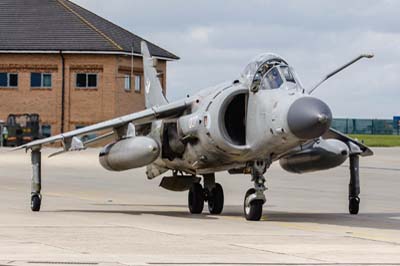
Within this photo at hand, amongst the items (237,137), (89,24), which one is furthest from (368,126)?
(237,137)

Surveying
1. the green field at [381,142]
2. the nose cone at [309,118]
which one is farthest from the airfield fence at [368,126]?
the nose cone at [309,118]

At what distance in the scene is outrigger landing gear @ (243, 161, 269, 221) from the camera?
21344 mm

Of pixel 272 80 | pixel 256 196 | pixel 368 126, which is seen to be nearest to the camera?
pixel 272 80

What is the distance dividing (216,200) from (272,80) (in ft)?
12.3

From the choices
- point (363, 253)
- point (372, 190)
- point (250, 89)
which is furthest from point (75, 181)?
point (363, 253)

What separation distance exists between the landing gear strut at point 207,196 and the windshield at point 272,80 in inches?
138

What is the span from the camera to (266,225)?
67.4 ft

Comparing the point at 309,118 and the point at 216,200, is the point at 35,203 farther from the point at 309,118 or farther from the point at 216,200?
the point at 309,118

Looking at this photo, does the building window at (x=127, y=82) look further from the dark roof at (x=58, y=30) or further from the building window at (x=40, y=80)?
the building window at (x=40, y=80)

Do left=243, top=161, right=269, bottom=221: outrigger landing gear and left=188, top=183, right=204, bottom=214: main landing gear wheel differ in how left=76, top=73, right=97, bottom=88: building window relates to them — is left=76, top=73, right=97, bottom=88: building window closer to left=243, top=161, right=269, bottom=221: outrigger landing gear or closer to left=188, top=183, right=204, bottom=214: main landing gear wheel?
left=188, top=183, right=204, bottom=214: main landing gear wheel

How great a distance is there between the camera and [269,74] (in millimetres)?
21141

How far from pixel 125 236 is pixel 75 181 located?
21.4 metres

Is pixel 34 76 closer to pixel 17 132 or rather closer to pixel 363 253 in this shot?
pixel 17 132

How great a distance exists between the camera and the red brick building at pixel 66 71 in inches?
2940
